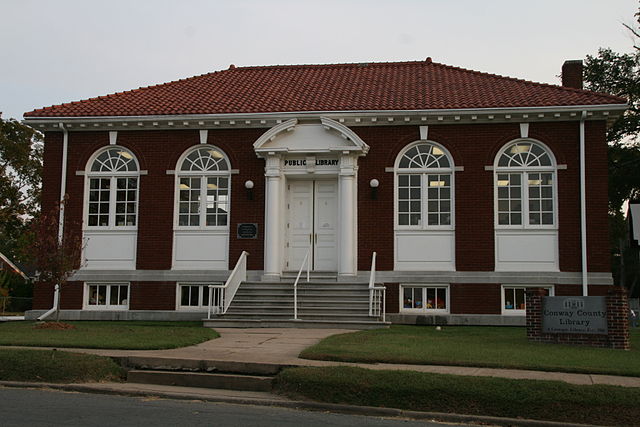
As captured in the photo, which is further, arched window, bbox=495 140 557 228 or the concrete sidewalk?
arched window, bbox=495 140 557 228

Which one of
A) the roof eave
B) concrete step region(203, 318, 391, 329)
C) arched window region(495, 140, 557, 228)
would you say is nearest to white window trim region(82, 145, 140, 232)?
the roof eave

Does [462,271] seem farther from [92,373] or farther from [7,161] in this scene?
[7,161]

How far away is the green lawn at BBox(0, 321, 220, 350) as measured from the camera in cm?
1187

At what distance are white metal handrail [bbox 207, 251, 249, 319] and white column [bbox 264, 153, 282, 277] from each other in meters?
0.61

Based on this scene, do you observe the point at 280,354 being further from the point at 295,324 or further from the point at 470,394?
the point at 295,324

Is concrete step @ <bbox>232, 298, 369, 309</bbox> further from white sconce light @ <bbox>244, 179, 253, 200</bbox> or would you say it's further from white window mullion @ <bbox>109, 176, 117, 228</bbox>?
white window mullion @ <bbox>109, 176, 117, 228</bbox>

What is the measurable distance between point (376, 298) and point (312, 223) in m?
3.23

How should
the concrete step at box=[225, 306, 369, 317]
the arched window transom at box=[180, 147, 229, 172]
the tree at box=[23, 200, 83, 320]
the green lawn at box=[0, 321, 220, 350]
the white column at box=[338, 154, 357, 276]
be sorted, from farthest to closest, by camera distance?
1. the arched window transom at box=[180, 147, 229, 172]
2. the white column at box=[338, 154, 357, 276]
3. the concrete step at box=[225, 306, 369, 317]
4. the tree at box=[23, 200, 83, 320]
5. the green lawn at box=[0, 321, 220, 350]

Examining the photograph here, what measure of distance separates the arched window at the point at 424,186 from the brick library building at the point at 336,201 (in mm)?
38

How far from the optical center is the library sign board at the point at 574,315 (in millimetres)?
12586

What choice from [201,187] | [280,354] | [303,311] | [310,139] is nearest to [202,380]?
[280,354]

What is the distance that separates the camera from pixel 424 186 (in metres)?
18.8

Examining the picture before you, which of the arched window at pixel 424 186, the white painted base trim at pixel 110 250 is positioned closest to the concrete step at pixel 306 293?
the arched window at pixel 424 186

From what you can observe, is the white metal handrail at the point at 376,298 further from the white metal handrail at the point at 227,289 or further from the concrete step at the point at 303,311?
the white metal handrail at the point at 227,289
